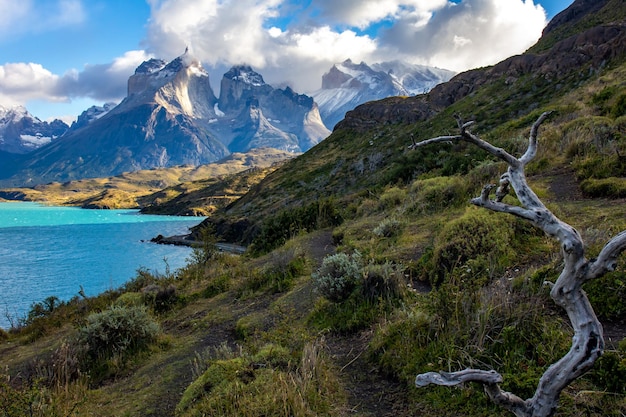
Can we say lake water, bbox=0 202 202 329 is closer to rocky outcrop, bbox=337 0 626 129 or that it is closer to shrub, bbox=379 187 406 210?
shrub, bbox=379 187 406 210

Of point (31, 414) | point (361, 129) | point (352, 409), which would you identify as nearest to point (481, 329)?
point (352, 409)

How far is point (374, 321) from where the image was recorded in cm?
753

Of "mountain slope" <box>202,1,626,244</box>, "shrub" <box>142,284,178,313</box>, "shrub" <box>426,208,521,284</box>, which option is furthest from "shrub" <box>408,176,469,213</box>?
"shrub" <box>142,284,178,313</box>

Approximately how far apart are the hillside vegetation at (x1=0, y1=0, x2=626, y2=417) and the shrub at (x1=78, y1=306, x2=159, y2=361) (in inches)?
1.4

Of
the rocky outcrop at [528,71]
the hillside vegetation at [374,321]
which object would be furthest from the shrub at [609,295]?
the rocky outcrop at [528,71]

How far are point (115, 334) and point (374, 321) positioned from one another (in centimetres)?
625

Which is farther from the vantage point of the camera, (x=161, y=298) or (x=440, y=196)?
(x=440, y=196)

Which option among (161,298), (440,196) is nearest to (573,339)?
(440,196)

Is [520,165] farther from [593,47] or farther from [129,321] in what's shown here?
[593,47]

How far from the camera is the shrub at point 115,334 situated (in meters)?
9.16

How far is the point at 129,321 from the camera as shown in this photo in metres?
9.42

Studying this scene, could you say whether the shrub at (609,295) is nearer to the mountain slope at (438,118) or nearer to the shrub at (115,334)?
the shrub at (115,334)

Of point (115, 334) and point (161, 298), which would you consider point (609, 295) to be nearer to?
point (115, 334)

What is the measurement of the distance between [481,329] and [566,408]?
1.42 metres
